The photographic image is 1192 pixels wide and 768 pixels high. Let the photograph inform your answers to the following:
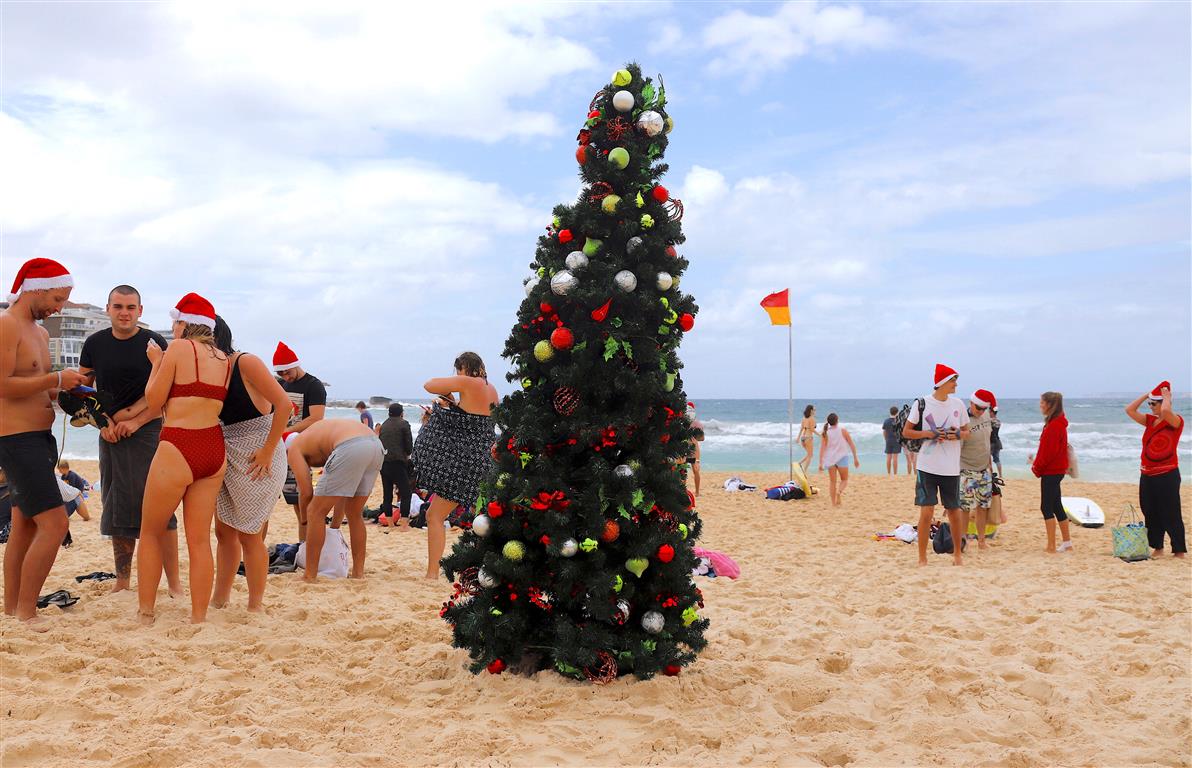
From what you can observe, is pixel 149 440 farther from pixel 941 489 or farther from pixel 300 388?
pixel 941 489

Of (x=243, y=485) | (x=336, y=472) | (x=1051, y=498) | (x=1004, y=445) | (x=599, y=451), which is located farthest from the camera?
(x=1004, y=445)

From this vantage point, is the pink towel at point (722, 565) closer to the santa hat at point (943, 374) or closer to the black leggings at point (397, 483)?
the santa hat at point (943, 374)

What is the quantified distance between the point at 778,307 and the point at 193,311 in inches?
510

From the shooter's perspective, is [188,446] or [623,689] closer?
[623,689]

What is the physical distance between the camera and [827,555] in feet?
28.4

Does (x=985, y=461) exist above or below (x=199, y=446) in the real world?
below

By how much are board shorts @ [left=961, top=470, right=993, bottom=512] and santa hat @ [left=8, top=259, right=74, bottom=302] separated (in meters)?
7.95

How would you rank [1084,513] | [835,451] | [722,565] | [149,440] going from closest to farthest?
[149,440] → [722,565] → [1084,513] → [835,451]

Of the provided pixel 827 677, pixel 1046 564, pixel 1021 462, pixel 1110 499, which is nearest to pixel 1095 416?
pixel 1021 462

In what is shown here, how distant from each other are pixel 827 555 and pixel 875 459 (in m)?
23.7

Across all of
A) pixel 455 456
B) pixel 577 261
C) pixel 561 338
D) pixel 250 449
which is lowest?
pixel 455 456

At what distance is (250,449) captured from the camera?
4.84 m

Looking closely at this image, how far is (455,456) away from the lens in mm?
6066

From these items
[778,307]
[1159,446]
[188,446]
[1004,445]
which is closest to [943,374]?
[1159,446]
